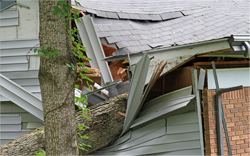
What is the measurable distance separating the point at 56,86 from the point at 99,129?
1.98 metres

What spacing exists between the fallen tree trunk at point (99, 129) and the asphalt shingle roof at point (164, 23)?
40.0 inches

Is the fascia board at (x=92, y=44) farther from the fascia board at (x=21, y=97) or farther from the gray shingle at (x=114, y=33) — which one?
the fascia board at (x=21, y=97)

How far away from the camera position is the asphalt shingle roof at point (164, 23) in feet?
15.2

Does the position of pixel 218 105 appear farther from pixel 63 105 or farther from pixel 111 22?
pixel 111 22

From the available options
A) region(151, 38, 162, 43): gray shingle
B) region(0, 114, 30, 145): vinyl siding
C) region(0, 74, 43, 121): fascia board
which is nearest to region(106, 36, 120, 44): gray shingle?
region(151, 38, 162, 43): gray shingle

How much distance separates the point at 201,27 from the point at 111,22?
198cm

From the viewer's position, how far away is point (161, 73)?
389 centimetres

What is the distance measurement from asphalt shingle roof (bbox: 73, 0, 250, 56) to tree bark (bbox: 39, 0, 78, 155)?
2178mm

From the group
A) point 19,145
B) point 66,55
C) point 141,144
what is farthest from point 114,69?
point 66,55

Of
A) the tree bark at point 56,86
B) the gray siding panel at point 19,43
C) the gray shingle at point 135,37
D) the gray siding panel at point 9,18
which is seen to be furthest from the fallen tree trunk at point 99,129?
the gray siding panel at point 9,18

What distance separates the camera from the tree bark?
90.0 inches

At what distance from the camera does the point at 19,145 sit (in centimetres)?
373

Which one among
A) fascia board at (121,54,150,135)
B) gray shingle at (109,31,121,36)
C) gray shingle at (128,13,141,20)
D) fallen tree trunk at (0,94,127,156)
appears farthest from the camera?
gray shingle at (128,13,141,20)

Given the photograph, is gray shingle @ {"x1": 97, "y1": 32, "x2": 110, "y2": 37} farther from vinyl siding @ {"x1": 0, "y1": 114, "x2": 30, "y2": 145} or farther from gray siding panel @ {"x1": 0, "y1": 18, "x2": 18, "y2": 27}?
vinyl siding @ {"x1": 0, "y1": 114, "x2": 30, "y2": 145}
